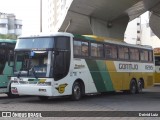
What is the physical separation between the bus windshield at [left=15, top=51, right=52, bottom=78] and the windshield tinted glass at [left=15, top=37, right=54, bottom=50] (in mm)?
246

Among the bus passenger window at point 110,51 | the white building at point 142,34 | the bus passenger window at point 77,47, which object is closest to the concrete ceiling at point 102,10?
the bus passenger window at point 110,51

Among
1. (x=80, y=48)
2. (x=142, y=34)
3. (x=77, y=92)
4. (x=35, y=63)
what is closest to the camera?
(x=35, y=63)

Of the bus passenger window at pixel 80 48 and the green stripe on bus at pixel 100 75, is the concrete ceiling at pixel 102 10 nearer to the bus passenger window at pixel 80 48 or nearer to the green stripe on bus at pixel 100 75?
the green stripe on bus at pixel 100 75

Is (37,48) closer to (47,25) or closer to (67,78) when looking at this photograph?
(67,78)

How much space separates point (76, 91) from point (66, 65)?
140 cm

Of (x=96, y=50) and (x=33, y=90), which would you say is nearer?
(x=33, y=90)

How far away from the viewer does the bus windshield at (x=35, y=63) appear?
53.8 feet

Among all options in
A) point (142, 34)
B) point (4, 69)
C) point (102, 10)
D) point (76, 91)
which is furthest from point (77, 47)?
point (142, 34)

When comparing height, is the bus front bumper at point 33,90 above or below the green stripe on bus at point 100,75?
below

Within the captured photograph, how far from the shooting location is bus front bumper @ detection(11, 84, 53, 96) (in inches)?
635

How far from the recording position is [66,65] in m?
17.0

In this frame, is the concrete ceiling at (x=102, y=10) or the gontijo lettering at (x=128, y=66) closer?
the gontijo lettering at (x=128, y=66)

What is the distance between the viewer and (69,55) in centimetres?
1716

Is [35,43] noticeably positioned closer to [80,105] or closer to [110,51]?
[80,105]
